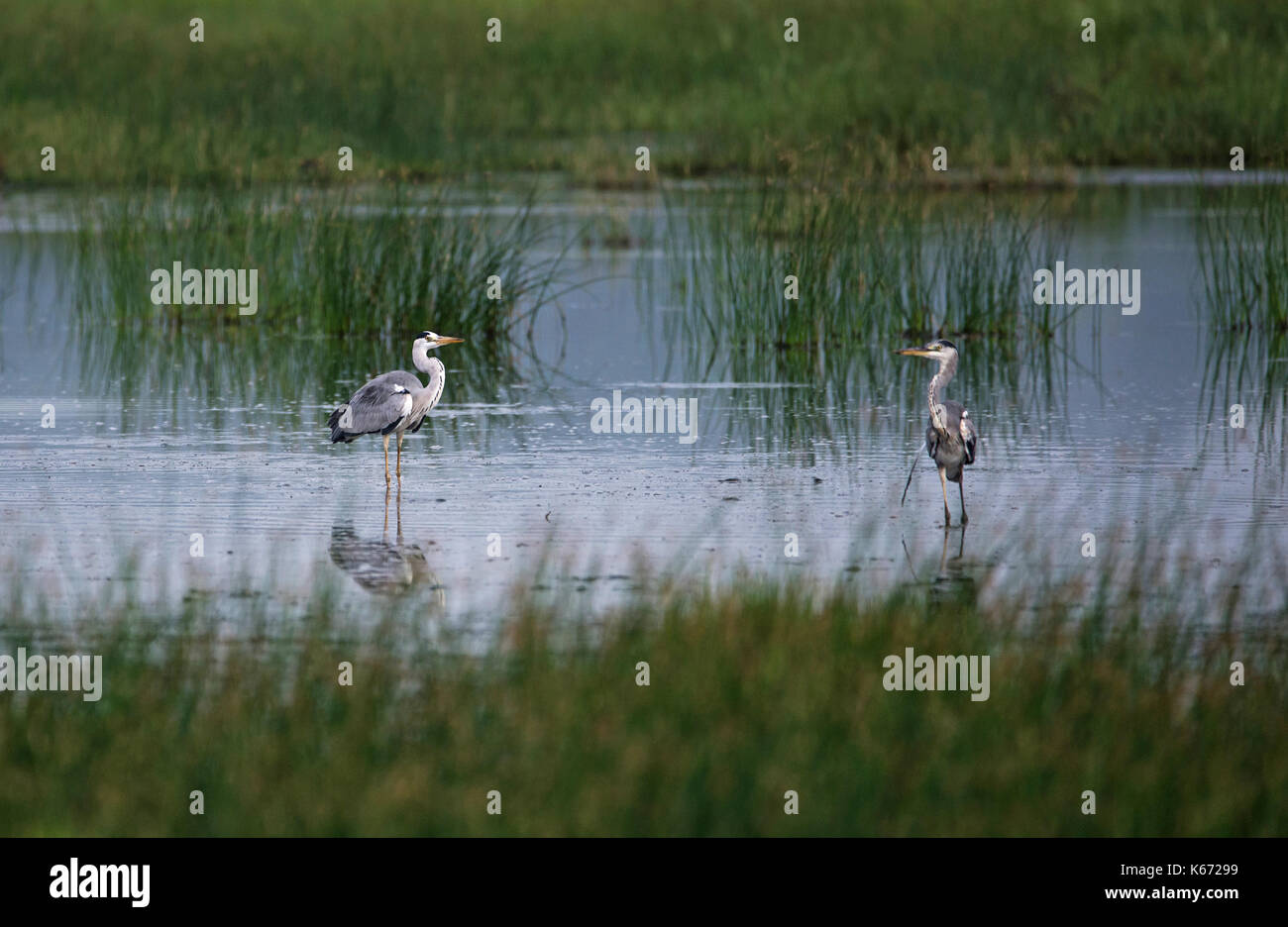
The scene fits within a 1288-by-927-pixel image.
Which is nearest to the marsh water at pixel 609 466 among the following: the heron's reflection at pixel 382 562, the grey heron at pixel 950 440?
the heron's reflection at pixel 382 562

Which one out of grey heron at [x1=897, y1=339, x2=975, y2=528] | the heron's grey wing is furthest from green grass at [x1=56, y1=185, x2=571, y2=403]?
grey heron at [x1=897, y1=339, x2=975, y2=528]

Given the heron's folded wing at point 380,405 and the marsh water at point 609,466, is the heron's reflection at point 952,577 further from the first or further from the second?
the heron's folded wing at point 380,405

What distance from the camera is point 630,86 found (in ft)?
113

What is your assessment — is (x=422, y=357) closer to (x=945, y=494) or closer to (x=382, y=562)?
(x=382, y=562)

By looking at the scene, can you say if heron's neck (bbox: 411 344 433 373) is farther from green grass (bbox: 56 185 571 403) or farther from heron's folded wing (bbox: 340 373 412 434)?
green grass (bbox: 56 185 571 403)

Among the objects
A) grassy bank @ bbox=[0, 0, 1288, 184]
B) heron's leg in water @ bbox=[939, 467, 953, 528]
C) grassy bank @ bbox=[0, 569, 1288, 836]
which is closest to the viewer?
grassy bank @ bbox=[0, 569, 1288, 836]

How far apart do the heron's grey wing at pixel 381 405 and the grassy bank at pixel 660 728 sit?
129 inches

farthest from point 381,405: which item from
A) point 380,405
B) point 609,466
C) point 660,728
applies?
point 660,728

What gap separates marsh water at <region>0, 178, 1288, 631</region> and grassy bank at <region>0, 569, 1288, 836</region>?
2.36 feet

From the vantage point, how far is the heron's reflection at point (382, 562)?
28.5ft

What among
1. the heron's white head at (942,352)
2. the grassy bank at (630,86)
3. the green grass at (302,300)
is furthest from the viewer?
the grassy bank at (630,86)

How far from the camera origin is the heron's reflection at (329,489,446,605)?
8.69 m
